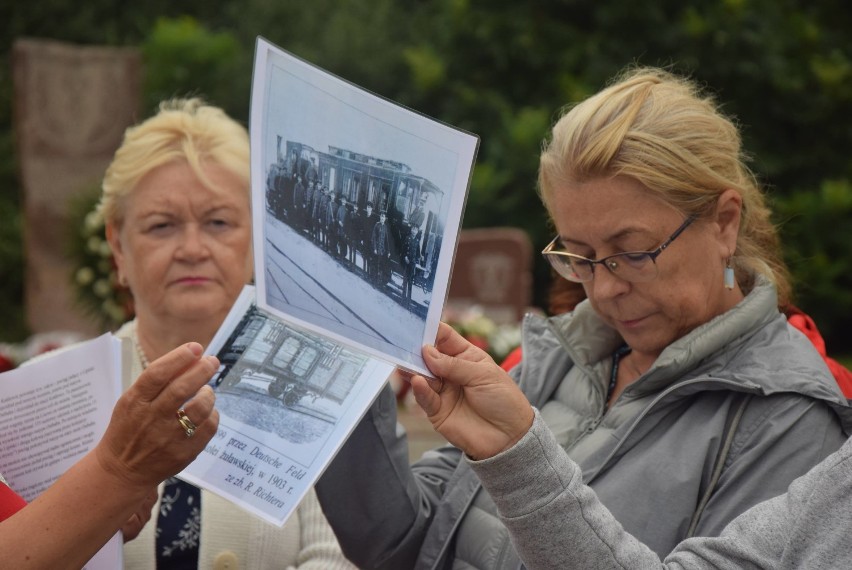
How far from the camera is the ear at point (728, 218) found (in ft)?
7.15

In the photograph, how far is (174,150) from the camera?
2.77 metres

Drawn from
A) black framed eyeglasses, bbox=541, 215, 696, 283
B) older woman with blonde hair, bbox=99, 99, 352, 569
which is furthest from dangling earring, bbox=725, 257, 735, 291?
older woman with blonde hair, bbox=99, 99, 352, 569

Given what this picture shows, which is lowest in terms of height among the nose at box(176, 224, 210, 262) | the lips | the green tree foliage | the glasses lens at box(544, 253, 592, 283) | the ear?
the green tree foliage

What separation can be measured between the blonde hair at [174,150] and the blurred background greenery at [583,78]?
9.09m

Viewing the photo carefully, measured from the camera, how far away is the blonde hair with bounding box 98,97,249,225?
2.76 m

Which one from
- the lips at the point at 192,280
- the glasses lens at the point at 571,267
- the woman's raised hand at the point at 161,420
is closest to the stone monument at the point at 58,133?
the lips at the point at 192,280

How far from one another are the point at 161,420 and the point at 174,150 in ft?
3.91

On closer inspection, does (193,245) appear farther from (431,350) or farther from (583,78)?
(583,78)

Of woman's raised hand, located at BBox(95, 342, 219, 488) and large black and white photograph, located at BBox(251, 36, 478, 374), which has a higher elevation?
large black and white photograph, located at BBox(251, 36, 478, 374)

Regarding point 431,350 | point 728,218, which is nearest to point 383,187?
point 431,350

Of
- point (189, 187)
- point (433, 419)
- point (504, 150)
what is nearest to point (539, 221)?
point (504, 150)

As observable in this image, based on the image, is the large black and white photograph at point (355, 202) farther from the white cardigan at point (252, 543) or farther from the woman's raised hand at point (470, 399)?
the white cardigan at point (252, 543)

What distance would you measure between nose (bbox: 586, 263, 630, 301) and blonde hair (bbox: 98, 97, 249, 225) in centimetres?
102

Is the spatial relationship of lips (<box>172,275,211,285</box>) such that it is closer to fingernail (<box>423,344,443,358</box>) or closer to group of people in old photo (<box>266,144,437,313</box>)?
group of people in old photo (<box>266,144,437,313</box>)
